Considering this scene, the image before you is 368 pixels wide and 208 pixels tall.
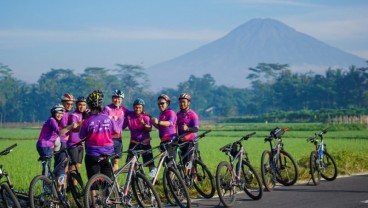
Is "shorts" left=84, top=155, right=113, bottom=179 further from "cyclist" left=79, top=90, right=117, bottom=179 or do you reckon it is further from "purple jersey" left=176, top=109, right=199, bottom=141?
"purple jersey" left=176, top=109, right=199, bottom=141

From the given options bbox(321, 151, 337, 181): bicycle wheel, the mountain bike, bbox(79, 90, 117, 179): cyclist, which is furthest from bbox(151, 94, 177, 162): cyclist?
bbox(321, 151, 337, 181): bicycle wheel

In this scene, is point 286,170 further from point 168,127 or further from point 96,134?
point 96,134

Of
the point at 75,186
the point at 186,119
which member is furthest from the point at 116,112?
the point at 75,186

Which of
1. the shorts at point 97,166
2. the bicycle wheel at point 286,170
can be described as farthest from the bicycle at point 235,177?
the shorts at point 97,166

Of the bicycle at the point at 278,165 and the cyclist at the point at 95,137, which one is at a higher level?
the cyclist at the point at 95,137

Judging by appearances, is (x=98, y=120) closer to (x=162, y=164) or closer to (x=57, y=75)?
(x=162, y=164)

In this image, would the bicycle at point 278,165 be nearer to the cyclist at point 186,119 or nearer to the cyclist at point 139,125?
the cyclist at point 186,119

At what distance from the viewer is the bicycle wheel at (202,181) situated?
869 cm

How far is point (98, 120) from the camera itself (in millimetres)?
7223

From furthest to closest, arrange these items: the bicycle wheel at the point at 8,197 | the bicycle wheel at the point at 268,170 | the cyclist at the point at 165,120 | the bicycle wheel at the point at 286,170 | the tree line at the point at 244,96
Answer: the tree line at the point at 244,96
the bicycle wheel at the point at 286,170
the bicycle wheel at the point at 268,170
the cyclist at the point at 165,120
the bicycle wheel at the point at 8,197

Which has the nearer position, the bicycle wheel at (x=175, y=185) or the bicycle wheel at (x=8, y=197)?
the bicycle wheel at (x=8, y=197)

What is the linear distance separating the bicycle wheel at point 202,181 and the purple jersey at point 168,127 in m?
0.95

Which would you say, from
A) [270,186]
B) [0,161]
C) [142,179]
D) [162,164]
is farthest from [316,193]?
[0,161]

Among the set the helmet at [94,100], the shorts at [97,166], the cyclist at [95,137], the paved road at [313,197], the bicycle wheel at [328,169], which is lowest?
the paved road at [313,197]
